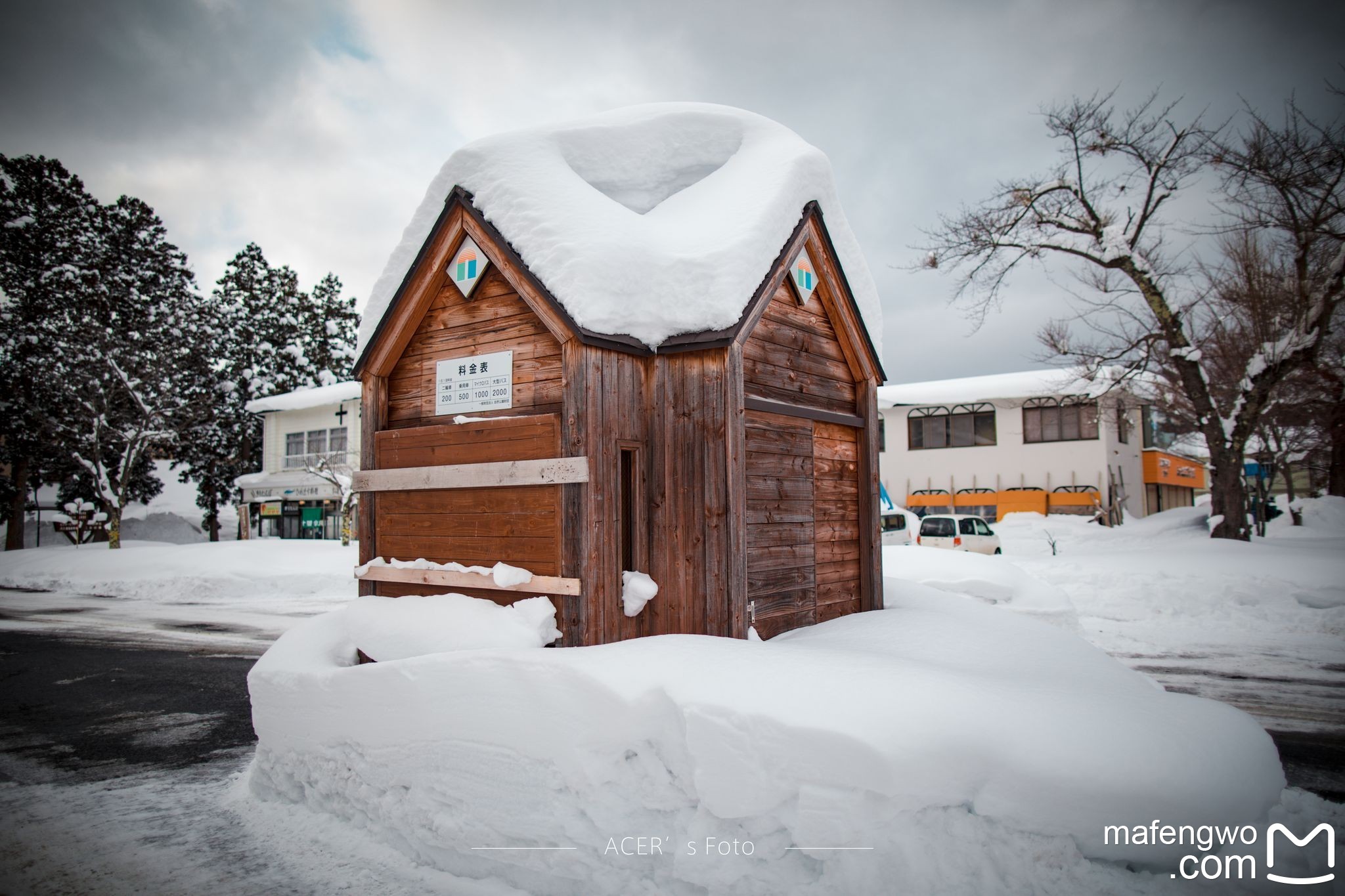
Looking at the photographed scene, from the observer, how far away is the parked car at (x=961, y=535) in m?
19.4

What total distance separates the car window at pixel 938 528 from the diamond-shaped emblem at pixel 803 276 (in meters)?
14.1

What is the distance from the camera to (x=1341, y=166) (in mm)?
13648

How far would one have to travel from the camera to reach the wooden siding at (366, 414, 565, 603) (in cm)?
599

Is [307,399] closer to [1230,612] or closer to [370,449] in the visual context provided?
[370,449]

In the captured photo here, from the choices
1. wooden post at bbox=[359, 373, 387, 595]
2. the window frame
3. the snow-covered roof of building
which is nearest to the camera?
wooden post at bbox=[359, 373, 387, 595]

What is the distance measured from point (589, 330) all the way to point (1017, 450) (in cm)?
2743

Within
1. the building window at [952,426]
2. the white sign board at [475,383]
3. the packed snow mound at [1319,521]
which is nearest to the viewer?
the white sign board at [475,383]

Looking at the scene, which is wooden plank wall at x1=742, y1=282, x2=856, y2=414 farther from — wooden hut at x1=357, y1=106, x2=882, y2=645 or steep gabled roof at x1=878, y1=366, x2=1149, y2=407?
steep gabled roof at x1=878, y1=366, x2=1149, y2=407

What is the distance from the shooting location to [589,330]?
19.1 feet

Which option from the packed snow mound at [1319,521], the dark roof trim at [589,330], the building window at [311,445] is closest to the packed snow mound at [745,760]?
the dark roof trim at [589,330]

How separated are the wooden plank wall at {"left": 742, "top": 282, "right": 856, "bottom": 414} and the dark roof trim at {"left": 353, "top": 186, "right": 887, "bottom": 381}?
0.32 m

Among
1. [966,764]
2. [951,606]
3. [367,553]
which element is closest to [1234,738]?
Result: [966,764]

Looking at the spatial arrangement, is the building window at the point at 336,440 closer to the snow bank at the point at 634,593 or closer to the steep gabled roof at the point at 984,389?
the steep gabled roof at the point at 984,389

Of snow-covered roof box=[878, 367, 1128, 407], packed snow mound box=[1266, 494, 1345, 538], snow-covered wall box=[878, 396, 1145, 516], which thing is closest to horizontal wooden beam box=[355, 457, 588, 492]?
packed snow mound box=[1266, 494, 1345, 538]
